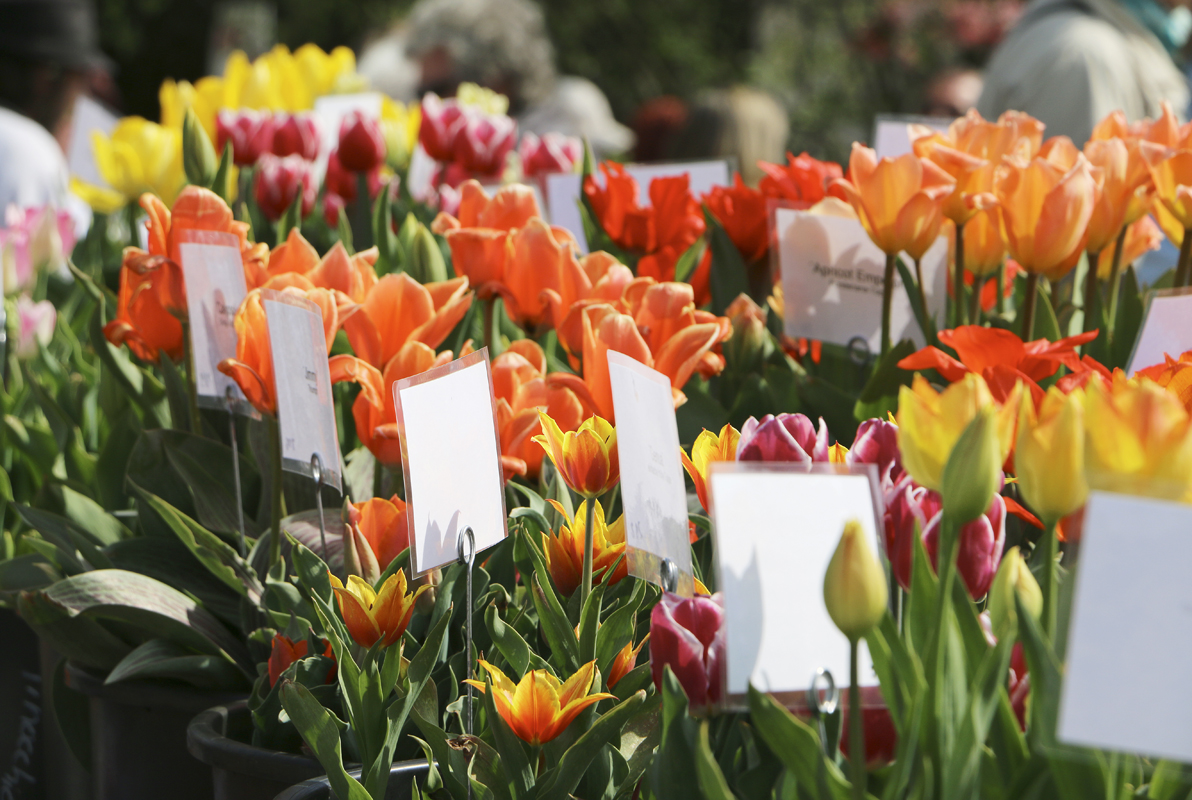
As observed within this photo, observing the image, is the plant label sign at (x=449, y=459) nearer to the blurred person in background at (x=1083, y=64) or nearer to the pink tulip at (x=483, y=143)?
the pink tulip at (x=483, y=143)

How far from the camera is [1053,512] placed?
0.45 meters

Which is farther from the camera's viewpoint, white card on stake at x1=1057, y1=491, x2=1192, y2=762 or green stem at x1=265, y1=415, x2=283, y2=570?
green stem at x1=265, y1=415, x2=283, y2=570

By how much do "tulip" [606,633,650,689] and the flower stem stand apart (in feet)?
0.95

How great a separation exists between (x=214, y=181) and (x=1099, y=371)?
947 mm

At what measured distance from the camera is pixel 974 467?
45 cm

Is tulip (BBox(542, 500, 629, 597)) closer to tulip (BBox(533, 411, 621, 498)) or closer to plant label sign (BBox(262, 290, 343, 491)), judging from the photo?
tulip (BBox(533, 411, 621, 498))

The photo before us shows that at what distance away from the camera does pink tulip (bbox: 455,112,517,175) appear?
1.77 m

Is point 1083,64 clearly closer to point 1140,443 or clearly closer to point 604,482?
point 604,482

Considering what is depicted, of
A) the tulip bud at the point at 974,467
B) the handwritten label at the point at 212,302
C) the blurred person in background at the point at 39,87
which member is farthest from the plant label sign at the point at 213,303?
the blurred person in background at the point at 39,87

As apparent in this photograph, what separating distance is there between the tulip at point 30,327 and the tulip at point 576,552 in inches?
Result: 35.3

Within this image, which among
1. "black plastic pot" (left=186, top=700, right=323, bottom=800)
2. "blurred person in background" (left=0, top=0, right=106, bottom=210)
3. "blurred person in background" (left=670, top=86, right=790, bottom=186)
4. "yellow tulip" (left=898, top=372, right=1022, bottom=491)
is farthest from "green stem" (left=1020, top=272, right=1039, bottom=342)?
"blurred person in background" (left=670, top=86, right=790, bottom=186)

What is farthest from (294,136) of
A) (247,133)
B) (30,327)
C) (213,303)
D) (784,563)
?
(784,563)

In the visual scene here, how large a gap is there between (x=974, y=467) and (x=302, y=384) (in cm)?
47

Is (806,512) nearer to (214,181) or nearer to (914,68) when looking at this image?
(214,181)
